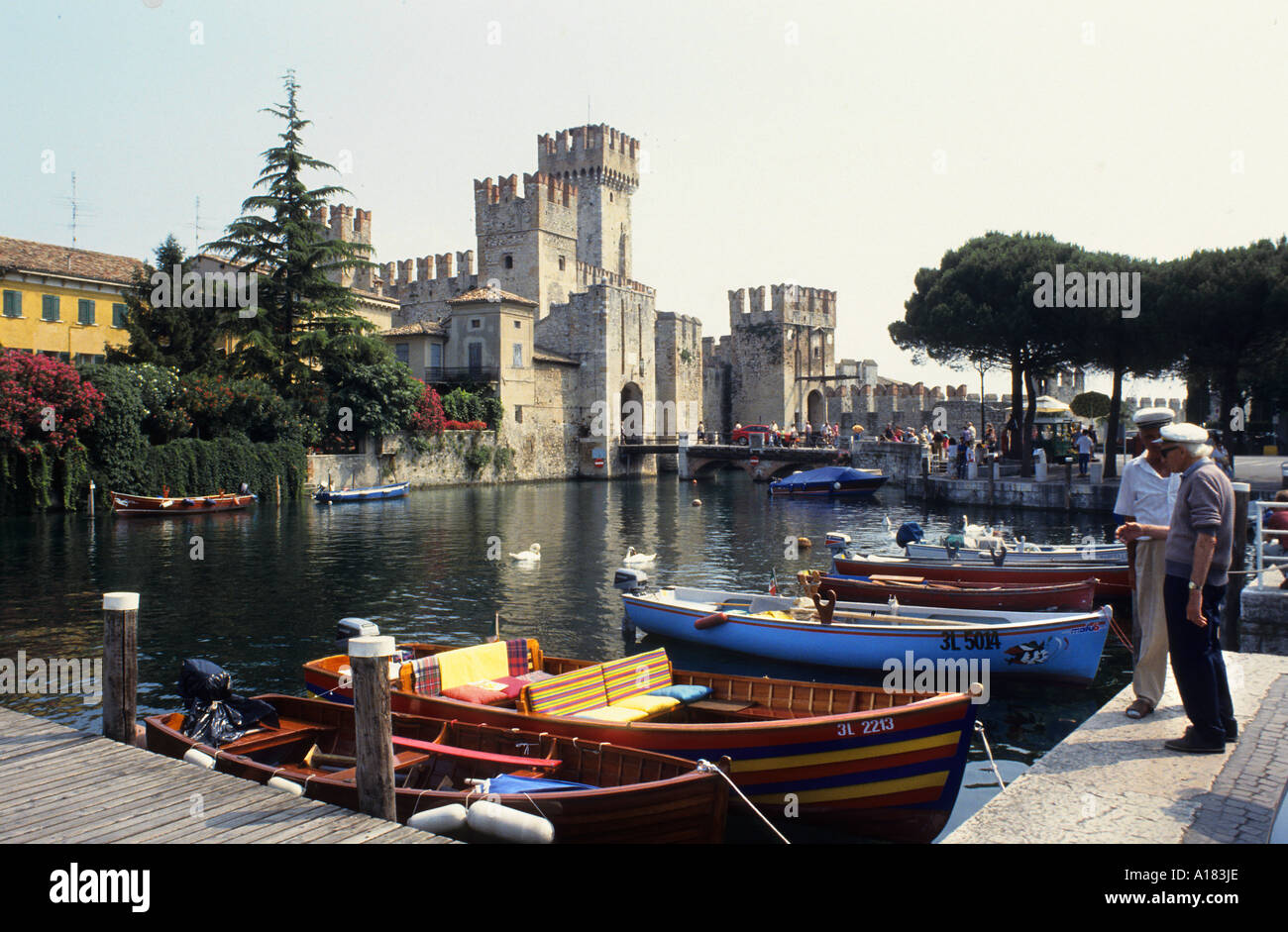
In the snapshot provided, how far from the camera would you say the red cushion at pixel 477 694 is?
861 cm

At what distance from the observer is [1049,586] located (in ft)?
43.4

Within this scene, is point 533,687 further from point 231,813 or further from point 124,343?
point 124,343

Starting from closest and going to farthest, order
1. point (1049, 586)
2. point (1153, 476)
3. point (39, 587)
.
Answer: point (1153, 476) → point (1049, 586) → point (39, 587)

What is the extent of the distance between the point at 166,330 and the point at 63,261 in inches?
240

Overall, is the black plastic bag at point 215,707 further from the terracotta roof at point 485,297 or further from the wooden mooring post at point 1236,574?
the terracotta roof at point 485,297

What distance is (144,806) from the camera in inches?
228

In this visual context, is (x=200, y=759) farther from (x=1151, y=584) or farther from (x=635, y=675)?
(x=1151, y=584)

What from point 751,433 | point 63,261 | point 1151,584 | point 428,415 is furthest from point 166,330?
point 1151,584

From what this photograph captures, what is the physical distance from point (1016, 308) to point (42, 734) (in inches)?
1391

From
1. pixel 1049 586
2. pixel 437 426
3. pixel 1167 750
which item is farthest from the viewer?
pixel 437 426

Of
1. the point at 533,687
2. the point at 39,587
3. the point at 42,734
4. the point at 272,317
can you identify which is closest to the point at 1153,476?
the point at 533,687

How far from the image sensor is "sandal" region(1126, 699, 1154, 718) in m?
6.38

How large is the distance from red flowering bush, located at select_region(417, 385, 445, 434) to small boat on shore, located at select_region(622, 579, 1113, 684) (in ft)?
106

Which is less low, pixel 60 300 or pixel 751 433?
pixel 60 300
